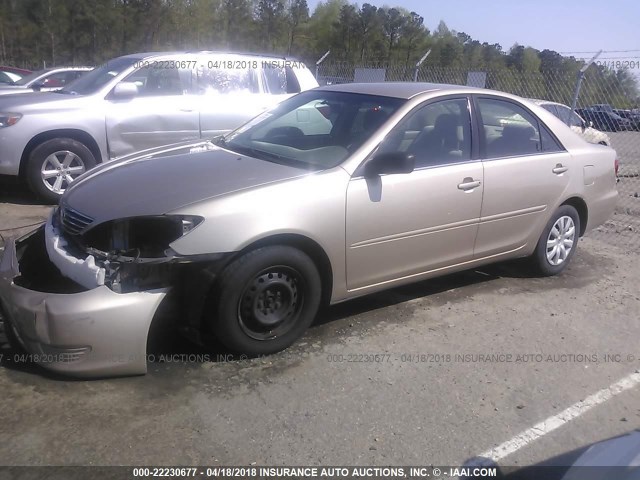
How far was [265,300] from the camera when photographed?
364 centimetres

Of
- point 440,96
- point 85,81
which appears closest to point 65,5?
point 85,81

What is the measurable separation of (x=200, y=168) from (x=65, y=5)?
118 ft

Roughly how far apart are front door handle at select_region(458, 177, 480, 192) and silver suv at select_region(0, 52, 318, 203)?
3536mm

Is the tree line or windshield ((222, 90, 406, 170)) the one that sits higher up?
the tree line

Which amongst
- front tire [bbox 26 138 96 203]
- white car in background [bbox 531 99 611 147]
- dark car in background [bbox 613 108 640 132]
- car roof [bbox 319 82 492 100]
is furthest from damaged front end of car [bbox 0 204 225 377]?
dark car in background [bbox 613 108 640 132]

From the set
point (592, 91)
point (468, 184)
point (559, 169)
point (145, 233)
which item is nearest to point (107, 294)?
point (145, 233)

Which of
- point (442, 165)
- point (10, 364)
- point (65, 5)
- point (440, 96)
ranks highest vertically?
point (65, 5)

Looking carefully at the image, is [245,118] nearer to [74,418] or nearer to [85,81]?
[85,81]

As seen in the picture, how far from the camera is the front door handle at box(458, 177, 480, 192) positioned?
4445mm

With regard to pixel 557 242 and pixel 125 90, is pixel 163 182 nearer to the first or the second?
pixel 557 242

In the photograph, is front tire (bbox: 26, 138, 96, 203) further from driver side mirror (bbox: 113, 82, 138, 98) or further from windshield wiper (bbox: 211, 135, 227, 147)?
windshield wiper (bbox: 211, 135, 227, 147)

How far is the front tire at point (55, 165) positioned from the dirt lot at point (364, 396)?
398 centimetres

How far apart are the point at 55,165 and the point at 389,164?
4.69 metres

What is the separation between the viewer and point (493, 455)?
9.84 ft
